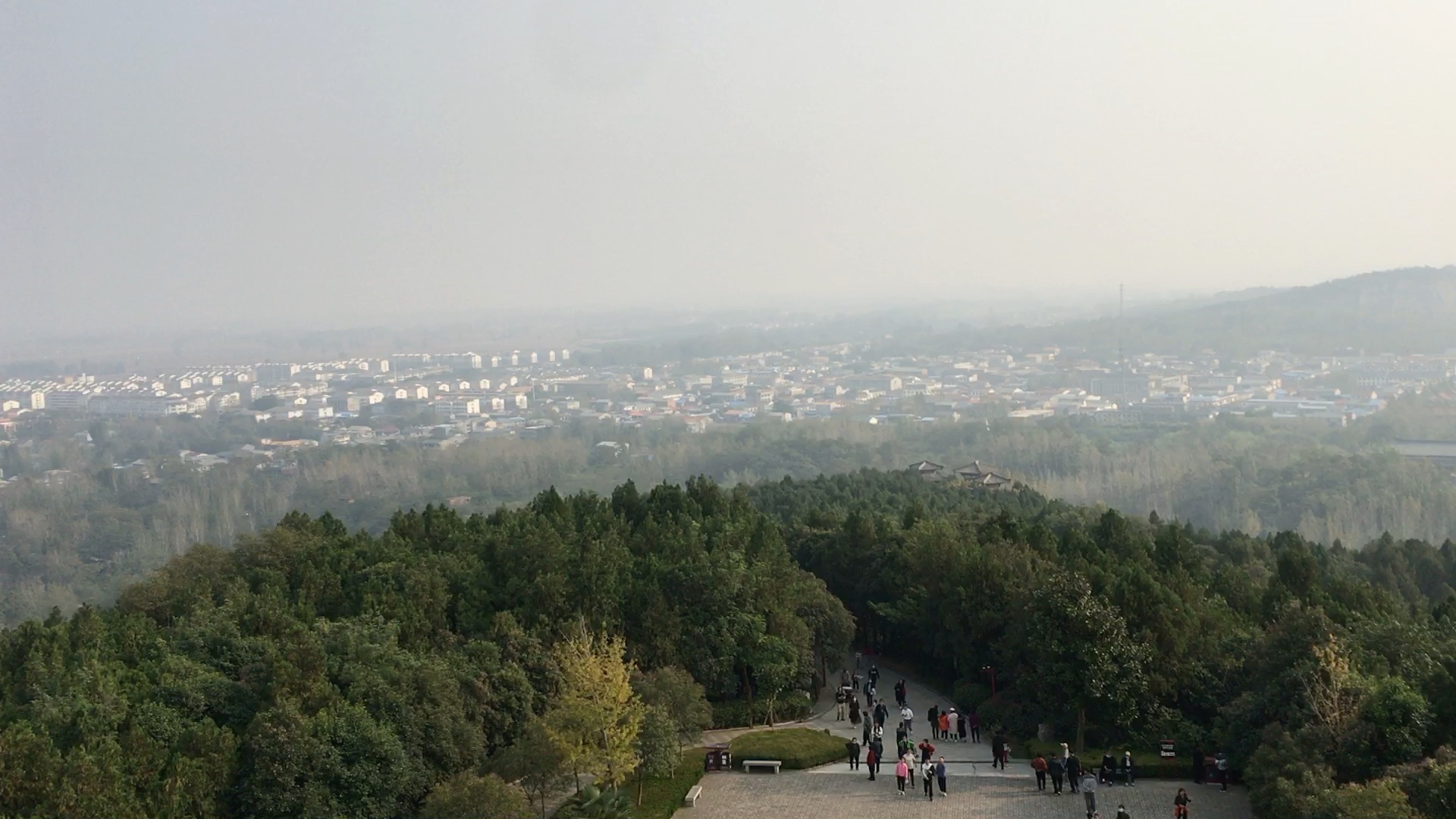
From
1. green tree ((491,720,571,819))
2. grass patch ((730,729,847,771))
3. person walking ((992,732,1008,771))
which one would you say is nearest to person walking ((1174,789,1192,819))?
person walking ((992,732,1008,771))

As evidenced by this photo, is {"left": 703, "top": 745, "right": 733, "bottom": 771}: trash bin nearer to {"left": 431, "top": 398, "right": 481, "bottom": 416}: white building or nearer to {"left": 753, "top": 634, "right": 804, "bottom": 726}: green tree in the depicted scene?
{"left": 753, "top": 634, "right": 804, "bottom": 726}: green tree

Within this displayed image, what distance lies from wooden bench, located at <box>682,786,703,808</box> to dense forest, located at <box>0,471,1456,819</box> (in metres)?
1.04

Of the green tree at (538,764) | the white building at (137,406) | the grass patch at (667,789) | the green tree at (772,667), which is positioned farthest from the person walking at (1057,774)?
the white building at (137,406)

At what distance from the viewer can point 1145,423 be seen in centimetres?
10188

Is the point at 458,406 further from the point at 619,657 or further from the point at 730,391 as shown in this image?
the point at 619,657

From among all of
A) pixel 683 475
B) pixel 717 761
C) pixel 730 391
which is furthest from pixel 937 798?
pixel 730 391

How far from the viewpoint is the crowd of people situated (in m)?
20.5

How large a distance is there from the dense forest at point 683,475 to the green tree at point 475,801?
1759 inches

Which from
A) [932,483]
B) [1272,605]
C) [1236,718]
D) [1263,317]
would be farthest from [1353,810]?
[1263,317]

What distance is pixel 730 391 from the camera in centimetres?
13925

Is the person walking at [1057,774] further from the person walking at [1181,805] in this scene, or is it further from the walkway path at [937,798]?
the person walking at [1181,805]

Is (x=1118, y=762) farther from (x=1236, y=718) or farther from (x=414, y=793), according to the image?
(x=414, y=793)

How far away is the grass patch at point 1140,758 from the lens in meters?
21.2

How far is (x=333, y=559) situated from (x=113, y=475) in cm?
7115
